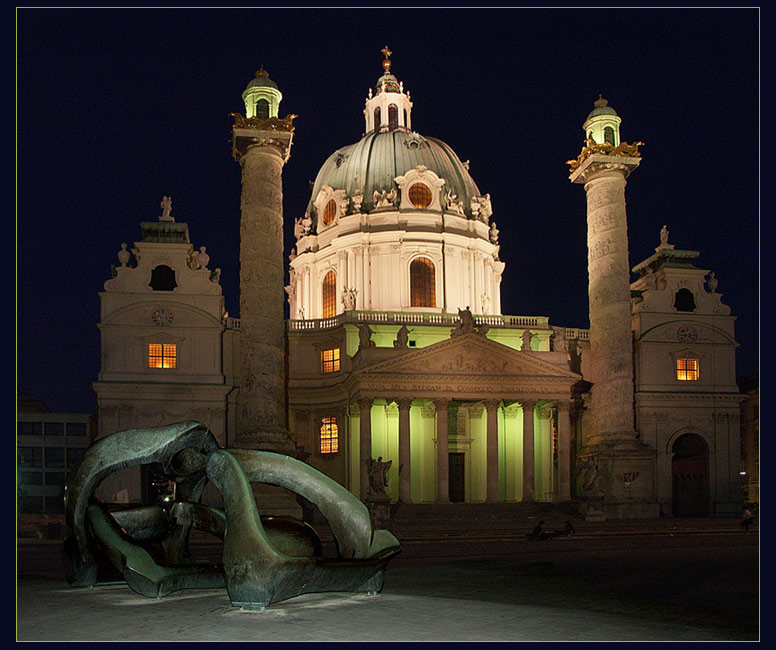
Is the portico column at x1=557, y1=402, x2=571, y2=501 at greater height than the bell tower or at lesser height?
lesser

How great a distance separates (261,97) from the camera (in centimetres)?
Result: 5109

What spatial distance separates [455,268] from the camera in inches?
2862

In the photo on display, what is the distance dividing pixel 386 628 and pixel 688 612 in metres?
5.13

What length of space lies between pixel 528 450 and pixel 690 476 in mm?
14047

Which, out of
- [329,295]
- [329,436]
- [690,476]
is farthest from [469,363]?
[329,295]

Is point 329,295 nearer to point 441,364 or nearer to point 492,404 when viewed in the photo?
point 441,364

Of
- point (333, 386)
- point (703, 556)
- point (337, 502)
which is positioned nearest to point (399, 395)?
point (333, 386)

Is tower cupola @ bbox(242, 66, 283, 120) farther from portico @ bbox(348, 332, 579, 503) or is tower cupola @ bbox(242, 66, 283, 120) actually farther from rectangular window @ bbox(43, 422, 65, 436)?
rectangular window @ bbox(43, 422, 65, 436)

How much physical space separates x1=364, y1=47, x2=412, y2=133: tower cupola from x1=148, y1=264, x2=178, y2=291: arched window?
29.3 m

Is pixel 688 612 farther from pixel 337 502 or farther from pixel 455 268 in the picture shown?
pixel 455 268

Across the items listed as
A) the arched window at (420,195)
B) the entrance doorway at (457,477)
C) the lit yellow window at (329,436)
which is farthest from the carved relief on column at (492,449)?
the arched window at (420,195)

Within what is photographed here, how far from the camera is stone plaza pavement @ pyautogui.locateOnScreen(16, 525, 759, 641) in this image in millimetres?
12773

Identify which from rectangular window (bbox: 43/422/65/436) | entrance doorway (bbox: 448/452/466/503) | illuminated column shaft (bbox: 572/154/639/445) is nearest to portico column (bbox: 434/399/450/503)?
entrance doorway (bbox: 448/452/466/503)

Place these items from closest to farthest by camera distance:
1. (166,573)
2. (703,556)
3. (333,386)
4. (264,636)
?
1. (264,636)
2. (166,573)
3. (703,556)
4. (333,386)
